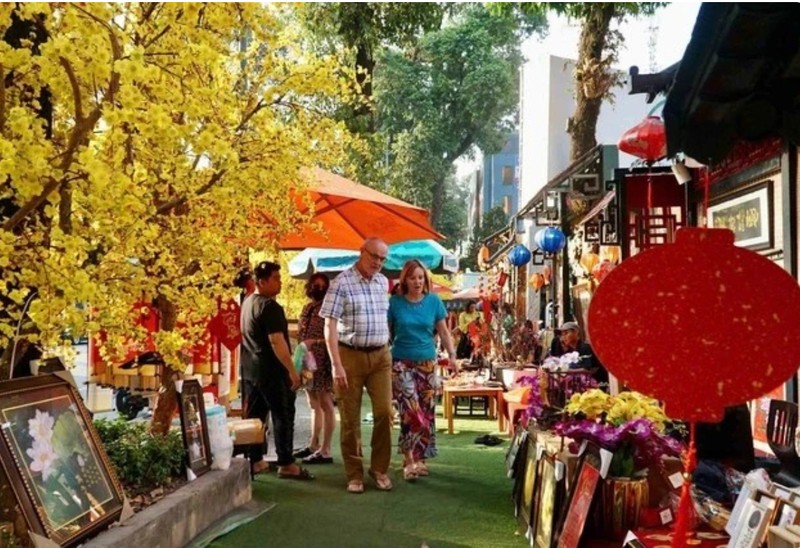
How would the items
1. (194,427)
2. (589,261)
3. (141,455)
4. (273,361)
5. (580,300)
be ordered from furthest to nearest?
(580,300) → (589,261) → (273,361) → (194,427) → (141,455)

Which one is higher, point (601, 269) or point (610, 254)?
point (610, 254)

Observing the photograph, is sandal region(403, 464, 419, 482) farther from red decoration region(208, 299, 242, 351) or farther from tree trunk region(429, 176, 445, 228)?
tree trunk region(429, 176, 445, 228)

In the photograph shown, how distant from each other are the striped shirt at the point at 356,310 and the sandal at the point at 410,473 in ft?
3.89

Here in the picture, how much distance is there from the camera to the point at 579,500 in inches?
157

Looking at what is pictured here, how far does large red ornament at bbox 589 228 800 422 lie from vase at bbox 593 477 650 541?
43.1 inches

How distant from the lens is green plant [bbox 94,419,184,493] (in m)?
5.18

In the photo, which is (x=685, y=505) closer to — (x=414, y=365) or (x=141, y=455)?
(x=141, y=455)

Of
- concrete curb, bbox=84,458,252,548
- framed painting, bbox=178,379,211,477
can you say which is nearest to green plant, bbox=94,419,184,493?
framed painting, bbox=178,379,211,477

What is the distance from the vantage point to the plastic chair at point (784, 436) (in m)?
4.24

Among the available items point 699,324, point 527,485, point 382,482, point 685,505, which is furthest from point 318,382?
point 699,324

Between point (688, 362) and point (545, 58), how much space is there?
2277 cm

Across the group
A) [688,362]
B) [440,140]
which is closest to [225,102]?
[688,362]

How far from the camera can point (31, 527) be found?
11.6 ft

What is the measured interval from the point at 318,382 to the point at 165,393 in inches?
84.1
